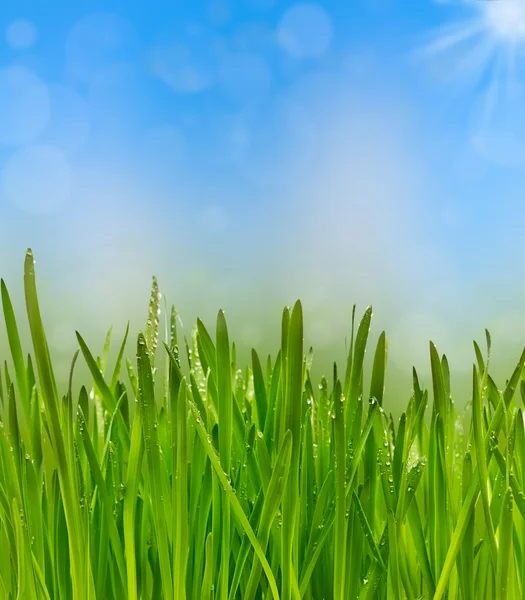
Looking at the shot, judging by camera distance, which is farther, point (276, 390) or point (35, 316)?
point (276, 390)

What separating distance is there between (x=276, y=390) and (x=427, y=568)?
21 centimetres

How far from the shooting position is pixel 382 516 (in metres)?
0.61

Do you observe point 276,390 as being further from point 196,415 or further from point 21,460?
point 21,460

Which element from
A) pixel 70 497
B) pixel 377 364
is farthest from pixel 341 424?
pixel 70 497

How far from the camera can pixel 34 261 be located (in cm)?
45

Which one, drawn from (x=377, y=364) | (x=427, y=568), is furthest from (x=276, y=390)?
(x=427, y=568)

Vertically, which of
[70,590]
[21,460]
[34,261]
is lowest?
[70,590]

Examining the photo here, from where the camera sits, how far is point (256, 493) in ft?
1.92

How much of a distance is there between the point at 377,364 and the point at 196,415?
0.18 meters

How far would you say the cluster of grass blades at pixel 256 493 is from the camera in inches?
19.9

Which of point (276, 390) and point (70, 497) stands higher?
point (276, 390)

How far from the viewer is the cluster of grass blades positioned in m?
0.51

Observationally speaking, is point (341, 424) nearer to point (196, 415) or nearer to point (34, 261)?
point (196, 415)

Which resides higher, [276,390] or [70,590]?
[276,390]
